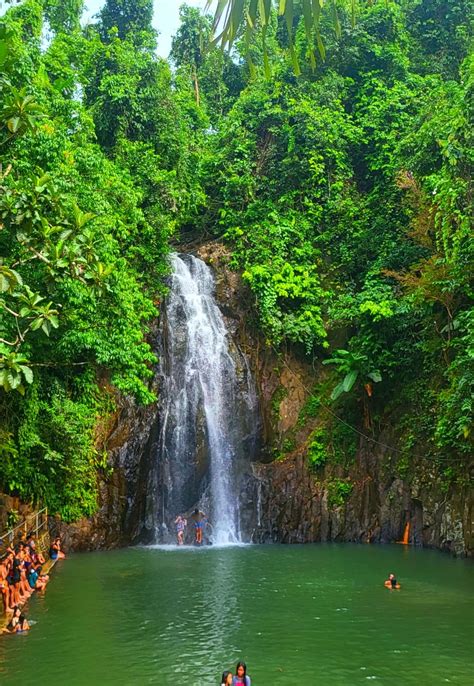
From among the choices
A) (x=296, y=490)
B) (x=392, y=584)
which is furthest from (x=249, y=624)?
(x=296, y=490)

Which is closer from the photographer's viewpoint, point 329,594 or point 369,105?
point 329,594

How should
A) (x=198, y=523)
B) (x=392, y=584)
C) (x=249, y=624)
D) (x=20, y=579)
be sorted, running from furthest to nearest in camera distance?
(x=198, y=523) → (x=392, y=584) → (x=20, y=579) → (x=249, y=624)

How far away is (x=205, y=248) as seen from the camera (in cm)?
2619

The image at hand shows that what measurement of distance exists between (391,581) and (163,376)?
35.1 ft

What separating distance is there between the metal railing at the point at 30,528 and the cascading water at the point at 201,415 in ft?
14.4

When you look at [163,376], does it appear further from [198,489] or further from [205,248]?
[205,248]

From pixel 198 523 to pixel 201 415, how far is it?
142 inches

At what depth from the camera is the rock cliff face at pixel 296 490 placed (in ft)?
61.6

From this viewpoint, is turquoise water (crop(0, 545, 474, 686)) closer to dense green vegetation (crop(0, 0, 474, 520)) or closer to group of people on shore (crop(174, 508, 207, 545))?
group of people on shore (crop(174, 508, 207, 545))

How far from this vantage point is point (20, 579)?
480 inches

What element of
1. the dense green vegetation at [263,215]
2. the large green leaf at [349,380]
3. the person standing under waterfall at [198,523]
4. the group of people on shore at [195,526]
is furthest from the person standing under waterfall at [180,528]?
the large green leaf at [349,380]

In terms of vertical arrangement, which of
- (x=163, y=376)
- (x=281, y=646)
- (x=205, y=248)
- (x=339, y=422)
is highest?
(x=205, y=248)

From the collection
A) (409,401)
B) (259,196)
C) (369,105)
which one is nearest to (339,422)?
(409,401)

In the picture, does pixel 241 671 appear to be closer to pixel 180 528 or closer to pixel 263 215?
pixel 180 528
